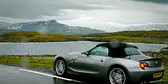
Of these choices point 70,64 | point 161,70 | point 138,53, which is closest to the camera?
point 161,70

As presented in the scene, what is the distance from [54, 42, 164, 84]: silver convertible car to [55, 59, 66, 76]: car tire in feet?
0.93

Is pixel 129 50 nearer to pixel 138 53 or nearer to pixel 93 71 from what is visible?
pixel 138 53

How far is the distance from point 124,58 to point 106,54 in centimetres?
84

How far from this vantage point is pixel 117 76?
7344 mm

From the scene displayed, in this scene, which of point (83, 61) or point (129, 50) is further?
point (83, 61)

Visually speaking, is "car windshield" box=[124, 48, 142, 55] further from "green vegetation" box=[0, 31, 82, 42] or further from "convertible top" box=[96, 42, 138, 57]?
"green vegetation" box=[0, 31, 82, 42]

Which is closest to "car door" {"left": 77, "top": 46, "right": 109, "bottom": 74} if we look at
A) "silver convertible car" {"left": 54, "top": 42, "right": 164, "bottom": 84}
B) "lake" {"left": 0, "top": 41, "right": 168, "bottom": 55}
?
"silver convertible car" {"left": 54, "top": 42, "right": 164, "bottom": 84}

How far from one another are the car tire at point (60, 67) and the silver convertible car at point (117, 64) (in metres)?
0.28

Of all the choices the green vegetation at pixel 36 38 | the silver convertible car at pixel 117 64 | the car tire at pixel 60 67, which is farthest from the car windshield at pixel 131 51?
the green vegetation at pixel 36 38

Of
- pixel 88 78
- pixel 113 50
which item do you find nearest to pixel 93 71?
pixel 88 78

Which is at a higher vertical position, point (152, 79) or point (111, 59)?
point (111, 59)

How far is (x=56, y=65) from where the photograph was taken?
9727mm

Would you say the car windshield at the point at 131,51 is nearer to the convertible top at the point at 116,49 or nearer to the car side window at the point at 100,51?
the convertible top at the point at 116,49

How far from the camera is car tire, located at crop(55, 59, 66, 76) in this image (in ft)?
30.6
